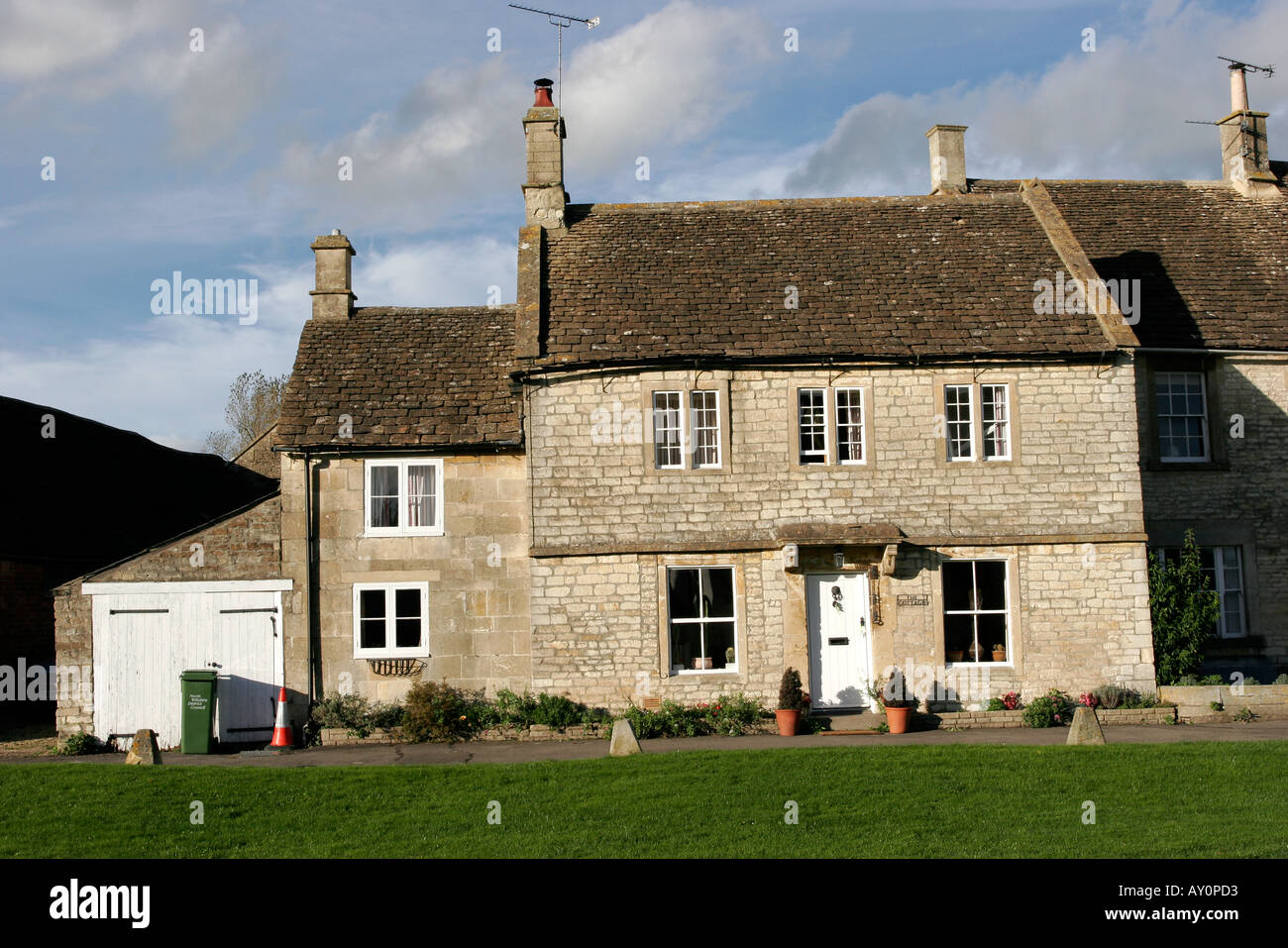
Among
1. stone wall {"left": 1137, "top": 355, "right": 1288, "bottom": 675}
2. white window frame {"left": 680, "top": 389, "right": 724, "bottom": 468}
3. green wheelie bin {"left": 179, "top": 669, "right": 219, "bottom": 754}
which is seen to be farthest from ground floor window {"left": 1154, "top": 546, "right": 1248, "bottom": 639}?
green wheelie bin {"left": 179, "top": 669, "right": 219, "bottom": 754}

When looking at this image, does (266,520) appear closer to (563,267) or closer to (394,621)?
(394,621)

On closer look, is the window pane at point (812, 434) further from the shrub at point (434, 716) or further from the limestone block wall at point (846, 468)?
the shrub at point (434, 716)

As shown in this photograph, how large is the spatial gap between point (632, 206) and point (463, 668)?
9.88 metres

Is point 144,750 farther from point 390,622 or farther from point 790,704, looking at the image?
point 790,704

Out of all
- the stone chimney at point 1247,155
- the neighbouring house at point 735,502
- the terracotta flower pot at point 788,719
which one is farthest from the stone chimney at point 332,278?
the stone chimney at point 1247,155

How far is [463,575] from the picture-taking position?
64.0 ft

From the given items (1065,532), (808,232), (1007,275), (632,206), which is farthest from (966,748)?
(632,206)

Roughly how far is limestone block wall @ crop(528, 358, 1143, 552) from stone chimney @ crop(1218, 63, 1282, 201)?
32.0 feet

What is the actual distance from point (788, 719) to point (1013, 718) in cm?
367

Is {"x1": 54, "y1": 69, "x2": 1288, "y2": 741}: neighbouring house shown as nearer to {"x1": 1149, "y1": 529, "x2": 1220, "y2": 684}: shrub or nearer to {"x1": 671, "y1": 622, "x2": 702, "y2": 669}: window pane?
{"x1": 671, "y1": 622, "x2": 702, "y2": 669}: window pane

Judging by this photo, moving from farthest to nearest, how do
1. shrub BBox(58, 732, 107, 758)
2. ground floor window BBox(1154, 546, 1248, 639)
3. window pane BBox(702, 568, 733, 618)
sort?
ground floor window BBox(1154, 546, 1248, 639), window pane BBox(702, 568, 733, 618), shrub BBox(58, 732, 107, 758)

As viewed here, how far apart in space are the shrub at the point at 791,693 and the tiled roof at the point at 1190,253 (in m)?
9.96

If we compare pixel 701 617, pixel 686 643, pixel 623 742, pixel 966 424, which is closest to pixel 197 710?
pixel 623 742

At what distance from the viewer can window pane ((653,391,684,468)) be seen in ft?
64.0
